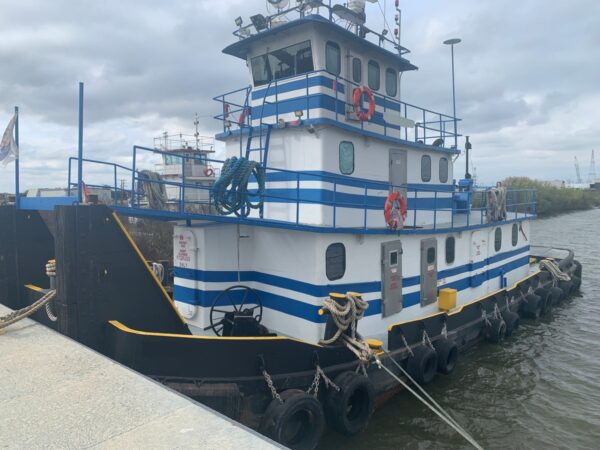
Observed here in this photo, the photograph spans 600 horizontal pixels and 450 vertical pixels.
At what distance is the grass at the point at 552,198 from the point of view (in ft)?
170

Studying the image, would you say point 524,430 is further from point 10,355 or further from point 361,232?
point 10,355

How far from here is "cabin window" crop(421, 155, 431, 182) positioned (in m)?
10.1

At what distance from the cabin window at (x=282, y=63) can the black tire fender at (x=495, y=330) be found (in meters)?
6.96

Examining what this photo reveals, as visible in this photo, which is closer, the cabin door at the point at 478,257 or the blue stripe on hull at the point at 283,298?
the blue stripe on hull at the point at 283,298

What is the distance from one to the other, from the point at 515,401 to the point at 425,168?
5.03 meters

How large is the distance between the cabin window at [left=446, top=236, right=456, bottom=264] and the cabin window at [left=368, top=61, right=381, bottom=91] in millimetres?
3559

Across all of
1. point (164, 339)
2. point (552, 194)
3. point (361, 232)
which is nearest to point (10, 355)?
point (164, 339)

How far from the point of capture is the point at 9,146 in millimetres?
7078

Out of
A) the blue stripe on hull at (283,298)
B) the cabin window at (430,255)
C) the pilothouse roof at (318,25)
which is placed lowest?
the blue stripe on hull at (283,298)

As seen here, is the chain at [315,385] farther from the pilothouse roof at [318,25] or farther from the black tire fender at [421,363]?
the pilothouse roof at [318,25]

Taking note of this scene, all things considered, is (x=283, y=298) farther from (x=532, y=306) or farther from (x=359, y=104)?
(x=532, y=306)

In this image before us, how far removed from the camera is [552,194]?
54281 millimetres

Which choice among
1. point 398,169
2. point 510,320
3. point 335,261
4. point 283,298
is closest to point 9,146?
point 283,298

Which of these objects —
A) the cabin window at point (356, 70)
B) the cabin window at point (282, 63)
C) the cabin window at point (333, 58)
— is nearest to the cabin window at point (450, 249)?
the cabin window at point (356, 70)
